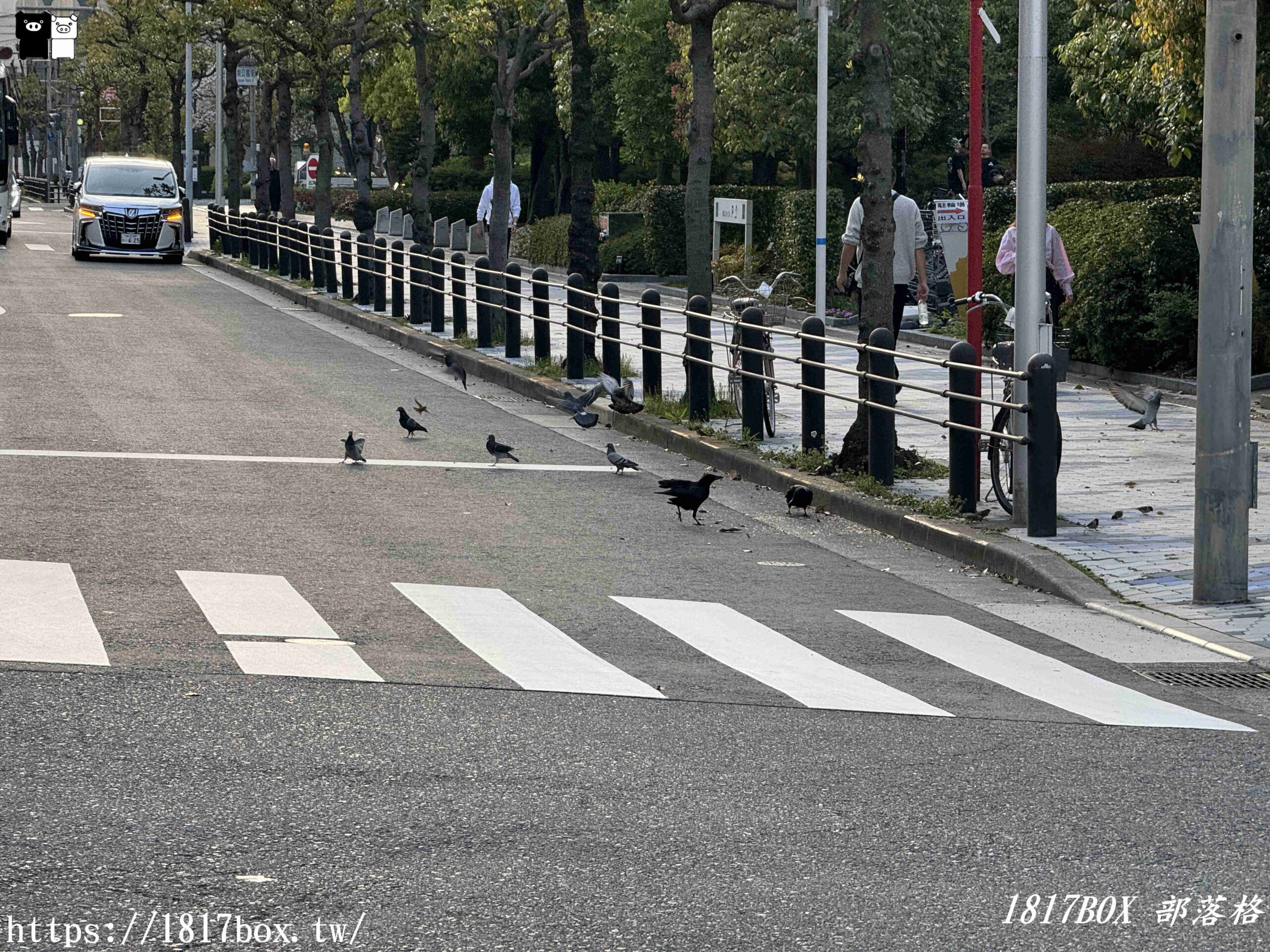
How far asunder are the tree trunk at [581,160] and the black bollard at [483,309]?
3.79 feet

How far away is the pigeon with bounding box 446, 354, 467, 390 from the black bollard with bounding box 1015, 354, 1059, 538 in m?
9.22

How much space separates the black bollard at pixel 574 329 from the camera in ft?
62.2

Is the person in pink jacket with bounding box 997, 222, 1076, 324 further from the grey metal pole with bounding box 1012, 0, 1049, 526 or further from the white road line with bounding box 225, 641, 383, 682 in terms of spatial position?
the white road line with bounding box 225, 641, 383, 682

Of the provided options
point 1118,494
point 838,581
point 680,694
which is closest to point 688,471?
point 1118,494

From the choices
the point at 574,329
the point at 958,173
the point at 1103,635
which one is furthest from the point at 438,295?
the point at 958,173

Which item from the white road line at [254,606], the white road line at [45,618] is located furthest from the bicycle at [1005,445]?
the white road line at [45,618]

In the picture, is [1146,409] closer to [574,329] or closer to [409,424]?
[409,424]

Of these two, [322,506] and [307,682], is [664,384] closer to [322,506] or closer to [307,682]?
[322,506]

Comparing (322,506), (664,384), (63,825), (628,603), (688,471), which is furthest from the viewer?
(664,384)

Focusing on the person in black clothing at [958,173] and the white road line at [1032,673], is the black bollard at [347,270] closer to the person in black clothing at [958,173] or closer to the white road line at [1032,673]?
the person in black clothing at [958,173]

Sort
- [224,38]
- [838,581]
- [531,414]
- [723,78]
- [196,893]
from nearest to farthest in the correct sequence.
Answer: [196,893]
[838,581]
[531,414]
[224,38]
[723,78]

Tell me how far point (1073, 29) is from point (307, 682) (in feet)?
156

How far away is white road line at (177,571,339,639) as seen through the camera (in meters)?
8.30

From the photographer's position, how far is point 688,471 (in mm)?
14422
